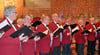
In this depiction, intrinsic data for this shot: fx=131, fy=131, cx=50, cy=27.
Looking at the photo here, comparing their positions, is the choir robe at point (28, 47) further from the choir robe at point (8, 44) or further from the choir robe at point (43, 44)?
the choir robe at point (8, 44)

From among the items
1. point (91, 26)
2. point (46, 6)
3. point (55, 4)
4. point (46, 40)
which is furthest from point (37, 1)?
point (46, 40)

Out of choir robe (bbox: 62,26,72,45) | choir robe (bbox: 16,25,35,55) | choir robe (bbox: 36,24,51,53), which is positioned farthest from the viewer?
choir robe (bbox: 62,26,72,45)

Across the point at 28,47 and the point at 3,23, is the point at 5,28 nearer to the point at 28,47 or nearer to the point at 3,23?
the point at 3,23

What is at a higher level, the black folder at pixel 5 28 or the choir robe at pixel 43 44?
the black folder at pixel 5 28

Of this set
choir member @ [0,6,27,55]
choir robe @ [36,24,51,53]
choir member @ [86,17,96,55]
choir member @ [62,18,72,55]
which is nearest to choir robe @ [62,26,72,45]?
choir member @ [62,18,72,55]

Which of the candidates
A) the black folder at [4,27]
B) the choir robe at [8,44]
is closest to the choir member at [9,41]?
the choir robe at [8,44]

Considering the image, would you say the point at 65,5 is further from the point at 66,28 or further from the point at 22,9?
the point at 66,28

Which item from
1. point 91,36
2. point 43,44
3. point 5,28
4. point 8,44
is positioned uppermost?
point 5,28

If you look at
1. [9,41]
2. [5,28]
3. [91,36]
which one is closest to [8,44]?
[9,41]

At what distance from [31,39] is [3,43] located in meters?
0.82

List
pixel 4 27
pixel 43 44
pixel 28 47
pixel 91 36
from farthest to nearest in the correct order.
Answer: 1. pixel 91 36
2. pixel 43 44
3. pixel 28 47
4. pixel 4 27

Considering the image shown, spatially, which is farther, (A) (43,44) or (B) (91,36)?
(B) (91,36)

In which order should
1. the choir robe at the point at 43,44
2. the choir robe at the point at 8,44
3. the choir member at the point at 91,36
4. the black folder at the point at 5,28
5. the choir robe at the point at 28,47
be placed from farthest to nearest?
the choir member at the point at 91,36 → the choir robe at the point at 43,44 → the choir robe at the point at 28,47 → the choir robe at the point at 8,44 → the black folder at the point at 5,28

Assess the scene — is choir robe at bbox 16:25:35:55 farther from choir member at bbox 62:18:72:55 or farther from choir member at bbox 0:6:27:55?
choir member at bbox 62:18:72:55
